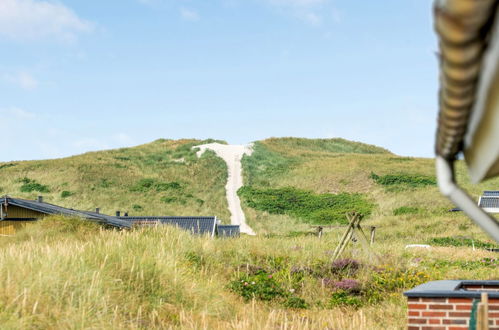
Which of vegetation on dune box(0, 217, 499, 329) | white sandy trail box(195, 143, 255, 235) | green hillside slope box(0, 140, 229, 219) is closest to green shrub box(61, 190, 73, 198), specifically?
green hillside slope box(0, 140, 229, 219)

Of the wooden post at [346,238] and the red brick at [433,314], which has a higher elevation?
the wooden post at [346,238]

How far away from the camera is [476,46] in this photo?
6.47 ft

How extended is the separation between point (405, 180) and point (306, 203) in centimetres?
1234

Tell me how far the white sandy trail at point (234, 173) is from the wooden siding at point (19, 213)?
2346 centimetres

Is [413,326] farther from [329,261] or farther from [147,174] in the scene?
[147,174]

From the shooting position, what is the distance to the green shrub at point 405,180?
58.1 metres

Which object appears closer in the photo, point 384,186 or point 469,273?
point 469,273

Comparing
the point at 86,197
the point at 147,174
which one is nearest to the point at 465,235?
the point at 86,197

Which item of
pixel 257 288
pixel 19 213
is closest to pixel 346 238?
pixel 257 288

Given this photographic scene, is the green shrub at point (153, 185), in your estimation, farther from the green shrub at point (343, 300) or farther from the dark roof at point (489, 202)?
the green shrub at point (343, 300)

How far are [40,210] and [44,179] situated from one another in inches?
1676

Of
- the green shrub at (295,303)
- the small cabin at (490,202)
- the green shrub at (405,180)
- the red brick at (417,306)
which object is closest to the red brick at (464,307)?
the red brick at (417,306)

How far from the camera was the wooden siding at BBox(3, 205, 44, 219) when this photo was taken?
20.8 meters

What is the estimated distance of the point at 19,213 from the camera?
20922 millimetres
